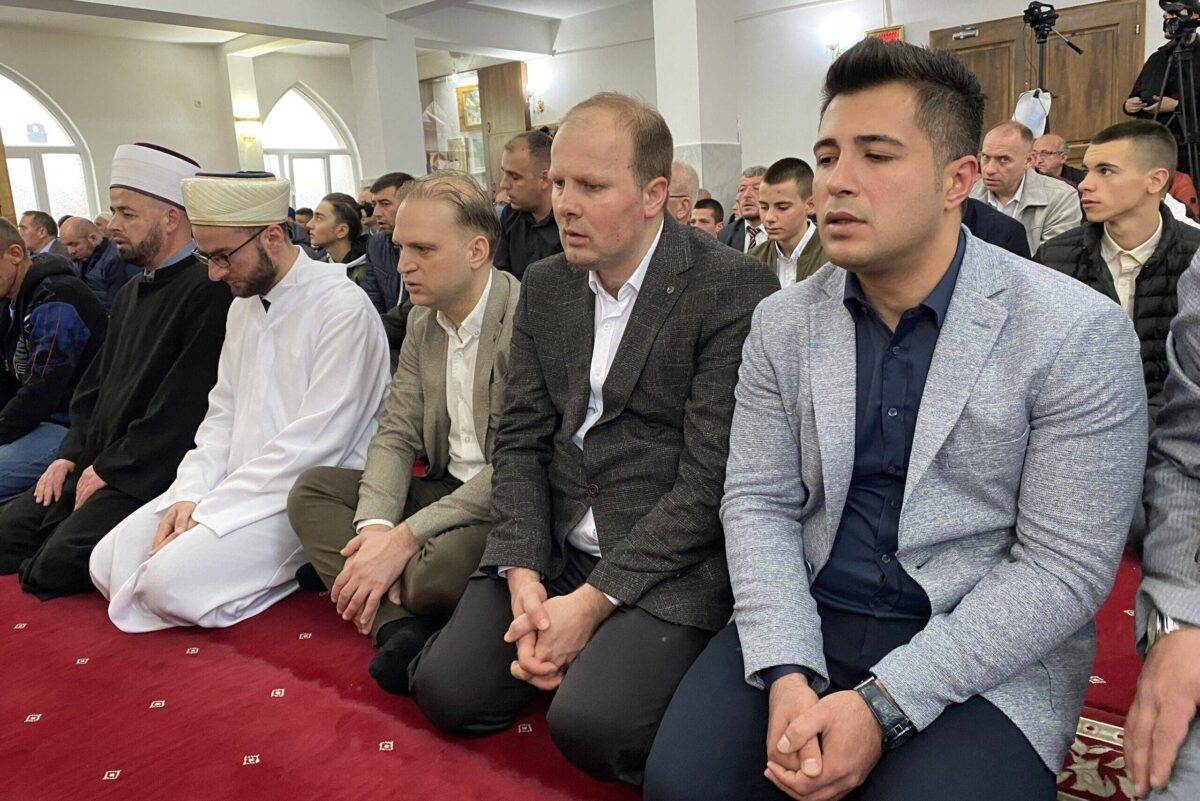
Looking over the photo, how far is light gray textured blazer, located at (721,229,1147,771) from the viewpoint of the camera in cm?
129

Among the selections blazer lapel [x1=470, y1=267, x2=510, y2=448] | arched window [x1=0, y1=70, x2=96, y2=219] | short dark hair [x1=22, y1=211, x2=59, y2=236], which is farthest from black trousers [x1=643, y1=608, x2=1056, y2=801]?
arched window [x1=0, y1=70, x2=96, y2=219]

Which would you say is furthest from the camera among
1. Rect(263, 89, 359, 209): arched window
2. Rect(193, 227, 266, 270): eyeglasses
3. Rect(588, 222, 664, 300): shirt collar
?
Rect(263, 89, 359, 209): arched window

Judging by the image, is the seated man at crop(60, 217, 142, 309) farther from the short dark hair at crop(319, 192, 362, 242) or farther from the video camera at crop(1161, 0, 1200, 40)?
the video camera at crop(1161, 0, 1200, 40)

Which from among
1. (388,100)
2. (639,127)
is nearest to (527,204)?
(639,127)

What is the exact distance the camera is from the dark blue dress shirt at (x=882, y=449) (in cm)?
142

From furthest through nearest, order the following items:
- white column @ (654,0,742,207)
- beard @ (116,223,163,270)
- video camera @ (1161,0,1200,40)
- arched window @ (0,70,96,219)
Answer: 1. arched window @ (0,70,96,219)
2. white column @ (654,0,742,207)
3. video camera @ (1161,0,1200,40)
4. beard @ (116,223,163,270)

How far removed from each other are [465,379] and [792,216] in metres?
2.05

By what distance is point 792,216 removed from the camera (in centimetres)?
393

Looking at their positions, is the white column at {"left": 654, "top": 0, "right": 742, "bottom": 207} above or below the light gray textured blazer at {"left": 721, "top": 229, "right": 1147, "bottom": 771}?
above

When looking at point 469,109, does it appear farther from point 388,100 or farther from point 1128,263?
point 1128,263

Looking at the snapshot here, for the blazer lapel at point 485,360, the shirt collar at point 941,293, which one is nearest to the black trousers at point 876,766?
the shirt collar at point 941,293

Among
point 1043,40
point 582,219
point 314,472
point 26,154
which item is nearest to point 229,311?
point 314,472

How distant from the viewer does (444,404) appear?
2477 mm

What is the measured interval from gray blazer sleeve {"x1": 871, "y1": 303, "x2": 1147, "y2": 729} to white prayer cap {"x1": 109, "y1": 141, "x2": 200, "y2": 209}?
280 centimetres
